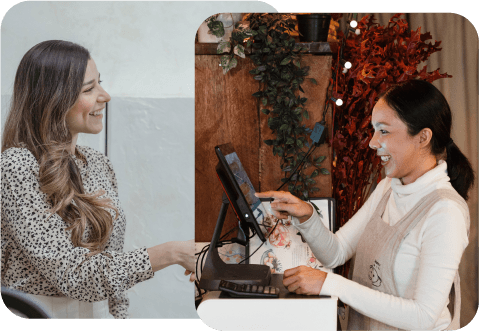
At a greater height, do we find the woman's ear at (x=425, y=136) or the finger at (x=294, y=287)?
the woman's ear at (x=425, y=136)

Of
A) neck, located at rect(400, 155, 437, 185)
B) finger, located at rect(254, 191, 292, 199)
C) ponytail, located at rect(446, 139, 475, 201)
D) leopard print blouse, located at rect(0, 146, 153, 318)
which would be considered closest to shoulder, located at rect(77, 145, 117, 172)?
leopard print blouse, located at rect(0, 146, 153, 318)

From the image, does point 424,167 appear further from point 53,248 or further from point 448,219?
point 53,248

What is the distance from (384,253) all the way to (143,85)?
128 centimetres

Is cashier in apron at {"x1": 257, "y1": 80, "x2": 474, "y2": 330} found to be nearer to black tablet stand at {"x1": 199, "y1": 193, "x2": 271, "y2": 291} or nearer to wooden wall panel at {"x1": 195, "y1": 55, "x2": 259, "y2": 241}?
black tablet stand at {"x1": 199, "y1": 193, "x2": 271, "y2": 291}

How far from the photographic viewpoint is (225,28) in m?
2.21

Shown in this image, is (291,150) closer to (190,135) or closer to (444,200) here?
(190,135)

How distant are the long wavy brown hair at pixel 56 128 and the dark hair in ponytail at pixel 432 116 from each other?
1354mm

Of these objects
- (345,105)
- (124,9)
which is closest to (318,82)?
(345,105)

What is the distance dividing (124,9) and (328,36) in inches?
38.6

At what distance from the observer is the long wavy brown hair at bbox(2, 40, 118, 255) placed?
197 centimetres

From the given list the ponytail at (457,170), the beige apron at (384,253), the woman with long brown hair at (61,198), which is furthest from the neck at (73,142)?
the ponytail at (457,170)

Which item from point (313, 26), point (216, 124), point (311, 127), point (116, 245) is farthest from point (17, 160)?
point (313, 26)

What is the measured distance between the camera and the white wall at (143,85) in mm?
2078

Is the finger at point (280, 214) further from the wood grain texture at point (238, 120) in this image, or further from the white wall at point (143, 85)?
the white wall at point (143, 85)
